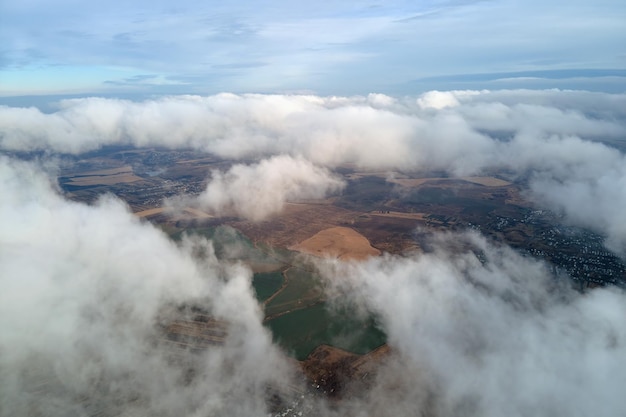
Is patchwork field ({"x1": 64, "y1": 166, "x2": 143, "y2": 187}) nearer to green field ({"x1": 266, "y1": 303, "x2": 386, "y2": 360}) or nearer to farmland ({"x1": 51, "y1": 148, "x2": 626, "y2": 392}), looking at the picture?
farmland ({"x1": 51, "y1": 148, "x2": 626, "y2": 392})

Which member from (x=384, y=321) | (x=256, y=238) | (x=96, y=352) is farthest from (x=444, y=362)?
(x=256, y=238)

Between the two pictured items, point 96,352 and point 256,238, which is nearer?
point 96,352

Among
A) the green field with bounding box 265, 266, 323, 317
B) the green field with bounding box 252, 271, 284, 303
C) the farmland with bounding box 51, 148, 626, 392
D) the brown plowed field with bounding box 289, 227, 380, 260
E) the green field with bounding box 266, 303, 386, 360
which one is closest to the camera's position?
the green field with bounding box 266, 303, 386, 360

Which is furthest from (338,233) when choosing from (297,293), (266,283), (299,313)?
(299,313)

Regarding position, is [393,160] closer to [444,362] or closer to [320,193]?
[320,193]

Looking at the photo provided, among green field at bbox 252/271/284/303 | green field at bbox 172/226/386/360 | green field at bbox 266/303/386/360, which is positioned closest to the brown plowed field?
green field at bbox 172/226/386/360

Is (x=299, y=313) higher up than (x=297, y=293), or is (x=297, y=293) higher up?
(x=297, y=293)

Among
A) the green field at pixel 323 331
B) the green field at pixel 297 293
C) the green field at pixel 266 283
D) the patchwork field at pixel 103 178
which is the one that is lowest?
the green field at pixel 323 331

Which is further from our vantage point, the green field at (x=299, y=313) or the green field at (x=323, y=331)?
the green field at (x=299, y=313)

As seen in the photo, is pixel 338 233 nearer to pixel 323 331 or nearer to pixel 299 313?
pixel 299 313

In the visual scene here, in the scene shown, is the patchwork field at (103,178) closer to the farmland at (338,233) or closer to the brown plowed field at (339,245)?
the farmland at (338,233)

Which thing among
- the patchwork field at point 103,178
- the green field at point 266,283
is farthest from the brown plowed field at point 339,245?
the patchwork field at point 103,178
